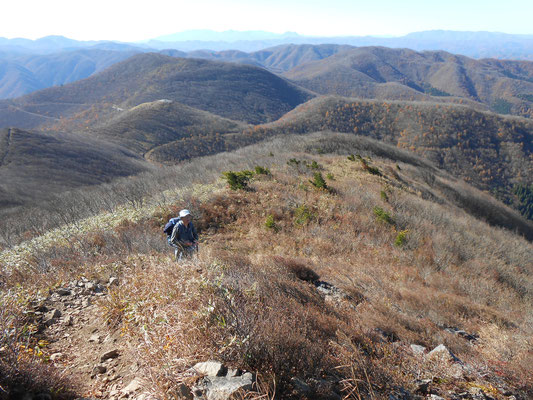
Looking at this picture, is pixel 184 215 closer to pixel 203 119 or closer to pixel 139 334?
pixel 139 334

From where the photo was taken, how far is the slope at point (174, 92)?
127375 mm

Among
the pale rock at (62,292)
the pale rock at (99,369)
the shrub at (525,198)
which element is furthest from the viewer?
the shrub at (525,198)

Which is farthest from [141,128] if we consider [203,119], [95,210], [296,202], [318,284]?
[318,284]

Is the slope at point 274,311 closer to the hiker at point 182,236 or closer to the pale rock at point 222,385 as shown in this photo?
the pale rock at point 222,385

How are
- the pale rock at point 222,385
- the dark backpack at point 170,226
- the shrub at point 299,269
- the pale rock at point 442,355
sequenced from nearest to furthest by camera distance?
1. the pale rock at point 222,385
2. the pale rock at point 442,355
3. the dark backpack at point 170,226
4. the shrub at point 299,269

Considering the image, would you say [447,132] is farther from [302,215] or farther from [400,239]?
[302,215]

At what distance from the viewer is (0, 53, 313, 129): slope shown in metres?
127

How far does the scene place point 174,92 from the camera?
438 feet

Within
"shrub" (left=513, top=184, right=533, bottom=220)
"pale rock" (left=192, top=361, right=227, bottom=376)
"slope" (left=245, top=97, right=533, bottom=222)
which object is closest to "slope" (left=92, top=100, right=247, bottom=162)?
"slope" (left=245, top=97, right=533, bottom=222)

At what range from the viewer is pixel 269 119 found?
415 feet

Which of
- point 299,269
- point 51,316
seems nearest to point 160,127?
point 299,269

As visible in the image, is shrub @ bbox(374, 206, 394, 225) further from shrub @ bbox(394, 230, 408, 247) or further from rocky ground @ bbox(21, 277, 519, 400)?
rocky ground @ bbox(21, 277, 519, 400)

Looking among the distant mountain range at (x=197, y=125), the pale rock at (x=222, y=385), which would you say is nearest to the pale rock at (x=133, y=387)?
the pale rock at (x=222, y=385)

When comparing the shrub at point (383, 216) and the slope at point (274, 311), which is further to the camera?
the shrub at point (383, 216)
